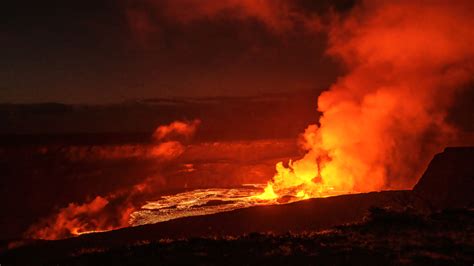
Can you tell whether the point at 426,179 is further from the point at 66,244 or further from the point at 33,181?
the point at 33,181

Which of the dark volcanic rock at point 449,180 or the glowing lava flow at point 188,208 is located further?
the glowing lava flow at point 188,208

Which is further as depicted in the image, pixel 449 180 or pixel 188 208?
pixel 188 208

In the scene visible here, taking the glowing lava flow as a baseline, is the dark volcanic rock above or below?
below

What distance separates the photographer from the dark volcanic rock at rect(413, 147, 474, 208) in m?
33.9

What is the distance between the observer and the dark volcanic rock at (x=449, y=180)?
111 feet

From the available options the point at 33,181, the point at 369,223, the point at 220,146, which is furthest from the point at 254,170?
the point at 369,223

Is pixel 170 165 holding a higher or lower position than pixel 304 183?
higher

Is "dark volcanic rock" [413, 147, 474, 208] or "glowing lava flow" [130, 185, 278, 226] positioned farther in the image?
"glowing lava flow" [130, 185, 278, 226]

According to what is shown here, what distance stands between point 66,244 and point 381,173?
Result: 36.4 metres

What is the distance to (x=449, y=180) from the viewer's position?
118ft

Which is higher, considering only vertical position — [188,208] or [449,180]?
[188,208]

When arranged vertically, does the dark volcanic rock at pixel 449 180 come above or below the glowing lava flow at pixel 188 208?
below

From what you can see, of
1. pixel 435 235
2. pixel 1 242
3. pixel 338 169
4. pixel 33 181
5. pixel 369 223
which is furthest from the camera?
pixel 33 181

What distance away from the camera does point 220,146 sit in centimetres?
10044
